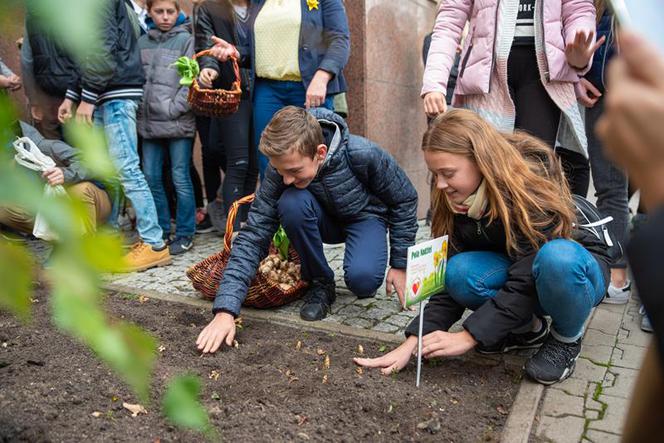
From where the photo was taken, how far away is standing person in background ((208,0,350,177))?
3.58m

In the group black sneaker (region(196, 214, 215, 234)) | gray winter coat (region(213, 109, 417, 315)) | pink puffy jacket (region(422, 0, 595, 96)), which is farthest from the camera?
black sneaker (region(196, 214, 215, 234))

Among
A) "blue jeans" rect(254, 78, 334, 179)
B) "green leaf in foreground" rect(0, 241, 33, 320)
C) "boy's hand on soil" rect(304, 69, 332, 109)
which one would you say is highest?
"green leaf in foreground" rect(0, 241, 33, 320)

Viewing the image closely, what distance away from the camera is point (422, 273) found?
6.66 ft

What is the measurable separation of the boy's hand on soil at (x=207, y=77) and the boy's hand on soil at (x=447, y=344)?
2258 mm

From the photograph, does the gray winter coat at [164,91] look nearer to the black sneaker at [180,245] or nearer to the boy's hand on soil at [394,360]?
the black sneaker at [180,245]

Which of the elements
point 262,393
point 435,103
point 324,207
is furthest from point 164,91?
point 262,393

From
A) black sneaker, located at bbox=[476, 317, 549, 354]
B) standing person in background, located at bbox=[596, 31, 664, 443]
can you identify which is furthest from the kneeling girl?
standing person in background, located at bbox=[596, 31, 664, 443]

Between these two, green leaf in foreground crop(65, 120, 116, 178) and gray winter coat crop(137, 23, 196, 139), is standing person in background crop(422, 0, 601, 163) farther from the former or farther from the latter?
green leaf in foreground crop(65, 120, 116, 178)

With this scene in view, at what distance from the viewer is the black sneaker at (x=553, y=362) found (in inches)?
84.4

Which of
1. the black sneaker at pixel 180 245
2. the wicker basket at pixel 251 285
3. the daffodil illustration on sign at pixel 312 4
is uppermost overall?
the daffodil illustration on sign at pixel 312 4

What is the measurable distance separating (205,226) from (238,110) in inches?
54.8

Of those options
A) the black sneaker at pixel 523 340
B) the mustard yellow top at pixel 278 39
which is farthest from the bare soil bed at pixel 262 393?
the mustard yellow top at pixel 278 39

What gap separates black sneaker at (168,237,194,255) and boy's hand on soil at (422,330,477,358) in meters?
2.43

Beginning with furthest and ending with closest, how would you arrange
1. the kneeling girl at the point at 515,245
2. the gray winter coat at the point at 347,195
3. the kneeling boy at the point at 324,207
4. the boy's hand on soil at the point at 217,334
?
1. the gray winter coat at the point at 347,195
2. the kneeling boy at the point at 324,207
3. the boy's hand on soil at the point at 217,334
4. the kneeling girl at the point at 515,245
